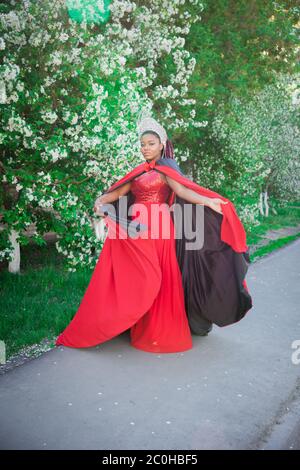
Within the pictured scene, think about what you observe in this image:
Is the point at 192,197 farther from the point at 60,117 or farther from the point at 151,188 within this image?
the point at 60,117

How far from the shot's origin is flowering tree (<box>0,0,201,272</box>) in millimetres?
7496

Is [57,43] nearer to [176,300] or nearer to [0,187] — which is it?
[0,187]

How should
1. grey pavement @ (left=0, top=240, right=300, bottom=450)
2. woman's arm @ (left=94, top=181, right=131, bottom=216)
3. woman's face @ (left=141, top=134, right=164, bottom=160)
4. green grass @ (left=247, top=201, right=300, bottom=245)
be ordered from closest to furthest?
grey pavement @ (left=0, top=240, right=300, bottom=450) < woman's face @ (left=141, top=134, right=164, bottom=160) < woman's arm @ (left=94, top=181, right=131, bottom=216) < green grass @ (left=247, top=201, right=300, bottom=245)

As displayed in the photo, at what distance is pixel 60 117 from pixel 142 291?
4.10 m

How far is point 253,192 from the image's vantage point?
1600cm

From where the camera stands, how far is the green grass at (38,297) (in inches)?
242

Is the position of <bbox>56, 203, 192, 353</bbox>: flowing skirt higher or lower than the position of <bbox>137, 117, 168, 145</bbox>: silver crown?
lower

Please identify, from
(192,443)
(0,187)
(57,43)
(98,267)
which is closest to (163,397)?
(192,443)

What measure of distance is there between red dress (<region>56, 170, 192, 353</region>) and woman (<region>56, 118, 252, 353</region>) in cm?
1

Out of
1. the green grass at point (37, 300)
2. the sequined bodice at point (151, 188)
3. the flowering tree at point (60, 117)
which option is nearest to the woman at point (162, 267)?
the sequined bodice at point (151, 188)

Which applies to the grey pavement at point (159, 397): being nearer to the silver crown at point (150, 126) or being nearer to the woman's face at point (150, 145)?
the woman's face at point (150, 145)

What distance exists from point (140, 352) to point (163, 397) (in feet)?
3.46

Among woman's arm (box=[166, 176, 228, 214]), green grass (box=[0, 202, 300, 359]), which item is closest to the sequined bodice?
woman's arm (box=[166, 176, 228, 214])

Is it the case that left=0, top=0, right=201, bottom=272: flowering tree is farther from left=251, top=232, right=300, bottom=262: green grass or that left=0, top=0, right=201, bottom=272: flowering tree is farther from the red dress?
left=251, top=232, right=300, bottom=262: green grass
